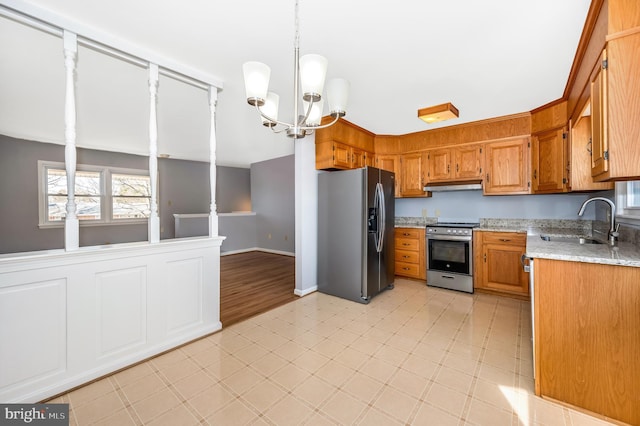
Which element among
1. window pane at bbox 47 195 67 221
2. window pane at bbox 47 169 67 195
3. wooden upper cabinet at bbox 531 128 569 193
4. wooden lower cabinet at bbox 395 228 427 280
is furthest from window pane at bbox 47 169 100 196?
wooden upper cabinet at bbox 531 128 569 193

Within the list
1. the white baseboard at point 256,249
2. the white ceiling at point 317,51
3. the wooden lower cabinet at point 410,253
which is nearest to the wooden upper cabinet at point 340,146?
A: the white ceiling at point 317,51

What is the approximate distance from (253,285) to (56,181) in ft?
11.1

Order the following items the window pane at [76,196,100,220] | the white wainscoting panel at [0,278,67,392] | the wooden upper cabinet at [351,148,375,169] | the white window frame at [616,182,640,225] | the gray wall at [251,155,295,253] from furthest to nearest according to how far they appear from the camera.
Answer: the gray wall at [251,155,295,253] < the window pane at [76,196,100,220] < the wooden upper cabinet at [351,148,375,169] < the white window frame at [616,182,640,225] < the white wainscoting panel at [0,278,67,392]

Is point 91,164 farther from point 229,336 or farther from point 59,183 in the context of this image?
point 229,336

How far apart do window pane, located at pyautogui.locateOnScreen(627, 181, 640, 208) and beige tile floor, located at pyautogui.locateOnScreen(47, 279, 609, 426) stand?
1.42 m

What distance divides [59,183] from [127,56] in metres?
3.07

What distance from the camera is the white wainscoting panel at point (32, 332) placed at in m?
1.56

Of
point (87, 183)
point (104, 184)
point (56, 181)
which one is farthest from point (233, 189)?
point (56, 181)

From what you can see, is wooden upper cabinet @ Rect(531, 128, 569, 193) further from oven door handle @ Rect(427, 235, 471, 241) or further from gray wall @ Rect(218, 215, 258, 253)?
gray wall @ Rect(218, 215, 258, 253)

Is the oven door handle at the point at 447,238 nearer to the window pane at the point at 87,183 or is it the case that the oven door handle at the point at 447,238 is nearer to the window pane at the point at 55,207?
the window pane at the point at 55,207

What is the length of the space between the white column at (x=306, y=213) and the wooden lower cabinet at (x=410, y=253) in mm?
1471

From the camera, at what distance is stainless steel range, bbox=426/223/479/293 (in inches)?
144

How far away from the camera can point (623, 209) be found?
224 centimetres

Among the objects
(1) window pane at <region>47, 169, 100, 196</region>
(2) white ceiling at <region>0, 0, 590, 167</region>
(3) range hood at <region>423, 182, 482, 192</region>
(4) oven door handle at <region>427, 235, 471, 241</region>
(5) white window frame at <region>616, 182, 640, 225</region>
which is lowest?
(4) oven door handle at <region>427, 235, 471, 241</region>
